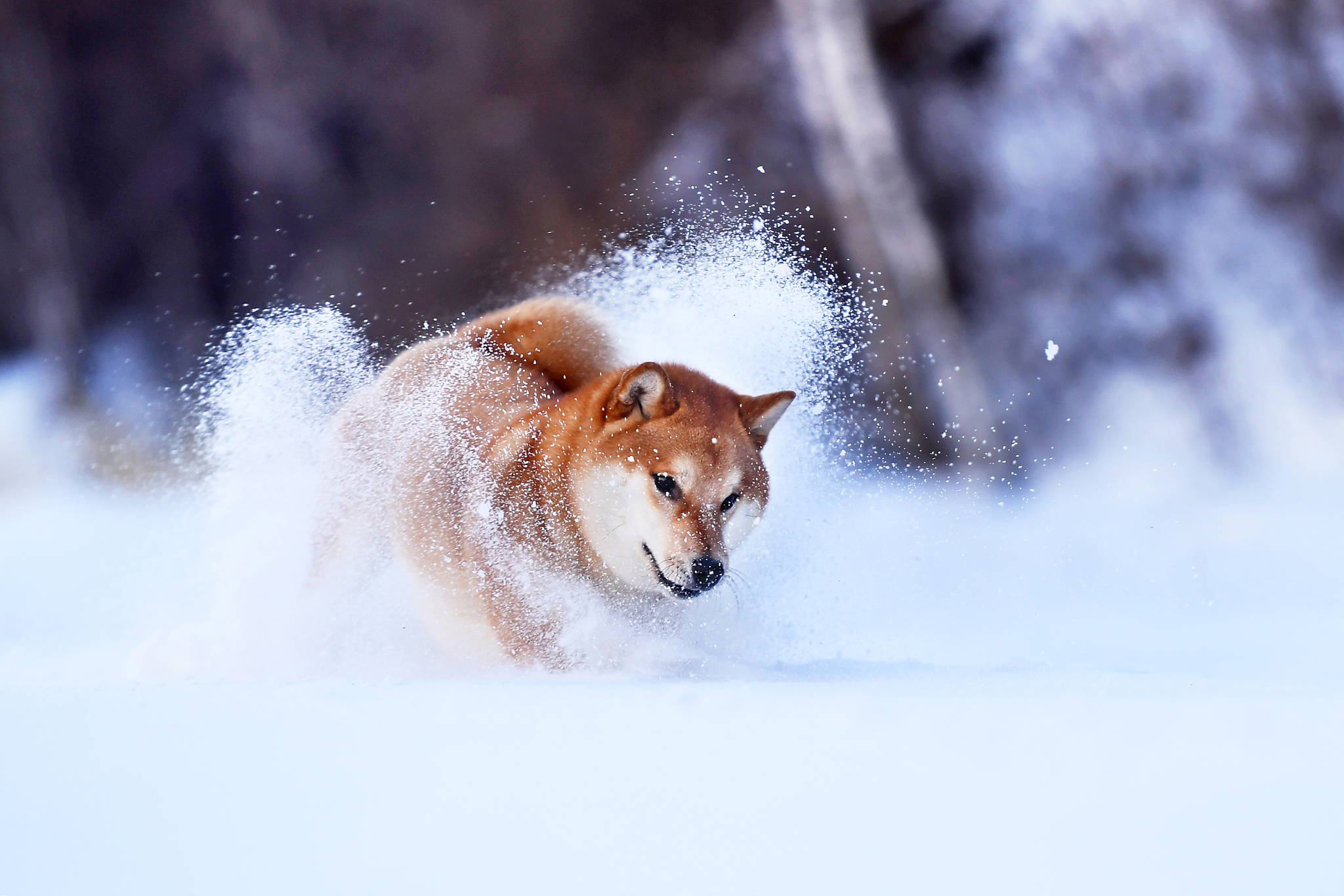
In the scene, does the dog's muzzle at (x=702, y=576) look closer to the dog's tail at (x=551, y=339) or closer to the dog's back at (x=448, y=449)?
the dog's back at (x=448, y=449)

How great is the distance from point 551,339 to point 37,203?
2440 millimetres

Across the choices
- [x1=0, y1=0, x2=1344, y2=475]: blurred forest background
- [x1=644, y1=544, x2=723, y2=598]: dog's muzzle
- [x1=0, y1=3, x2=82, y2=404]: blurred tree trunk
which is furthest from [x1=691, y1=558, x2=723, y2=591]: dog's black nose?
[x1=0, y1=3, x2=82, y2=404]: blurred tree trunk

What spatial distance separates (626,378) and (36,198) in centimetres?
274

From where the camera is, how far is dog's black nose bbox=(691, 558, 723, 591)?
902 mm

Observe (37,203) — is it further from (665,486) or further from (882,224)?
(665,486)

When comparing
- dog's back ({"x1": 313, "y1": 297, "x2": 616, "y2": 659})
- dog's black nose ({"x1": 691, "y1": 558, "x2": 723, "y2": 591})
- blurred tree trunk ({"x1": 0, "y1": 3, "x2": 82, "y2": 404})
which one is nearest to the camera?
dog's black nose ({"x1": 691, "y1": 558, "x2": 723, "y2": 591})

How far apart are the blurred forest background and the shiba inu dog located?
1.16 meters

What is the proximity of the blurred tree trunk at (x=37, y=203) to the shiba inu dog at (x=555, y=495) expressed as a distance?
2085 millimetres

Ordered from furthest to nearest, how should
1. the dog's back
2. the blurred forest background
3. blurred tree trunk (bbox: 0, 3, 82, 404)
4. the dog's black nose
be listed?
1. blurred tree trunk (bbox: 0, 3, 82, 404)
2. the blurred forest background
3. the dog's back
4. the dog's black nose

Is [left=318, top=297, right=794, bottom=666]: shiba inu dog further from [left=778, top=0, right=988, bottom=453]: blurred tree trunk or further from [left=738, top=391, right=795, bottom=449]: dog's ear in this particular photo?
[left=778, top=0, right=988, bottom=453]: blurred tree trunk

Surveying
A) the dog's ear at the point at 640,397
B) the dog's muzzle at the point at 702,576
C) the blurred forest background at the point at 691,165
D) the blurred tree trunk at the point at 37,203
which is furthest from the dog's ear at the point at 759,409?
the blurred tree trunk at the point at 37,203

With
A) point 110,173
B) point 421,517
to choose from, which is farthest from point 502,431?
point 110,173

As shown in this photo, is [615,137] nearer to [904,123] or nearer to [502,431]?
[904,123]

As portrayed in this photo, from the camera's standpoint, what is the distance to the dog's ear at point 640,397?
0.97m
